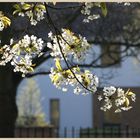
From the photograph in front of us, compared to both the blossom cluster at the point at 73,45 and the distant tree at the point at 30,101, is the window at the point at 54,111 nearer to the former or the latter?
the distant tree at the point at 30,101

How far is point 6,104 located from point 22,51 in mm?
7739

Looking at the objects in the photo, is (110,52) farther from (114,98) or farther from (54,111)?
(54,111)

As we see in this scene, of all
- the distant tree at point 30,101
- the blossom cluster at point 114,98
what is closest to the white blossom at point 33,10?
the blossom cluster at point 114,98

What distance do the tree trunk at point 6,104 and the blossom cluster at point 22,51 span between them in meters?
7.43

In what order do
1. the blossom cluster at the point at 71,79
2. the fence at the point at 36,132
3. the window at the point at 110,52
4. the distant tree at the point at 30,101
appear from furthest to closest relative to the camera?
the distant tree at the point at 30,101 → the fence at the point at 36,132 → the window at the point at 110,52 → the blossom cluster at the point at 71,79

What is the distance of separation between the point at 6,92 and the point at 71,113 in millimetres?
17631

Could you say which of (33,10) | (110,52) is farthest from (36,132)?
(33,10)

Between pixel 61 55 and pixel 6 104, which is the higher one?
pixel 6 104

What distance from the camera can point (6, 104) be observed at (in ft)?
39.8

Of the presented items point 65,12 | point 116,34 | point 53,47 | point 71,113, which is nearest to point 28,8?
point 53,47

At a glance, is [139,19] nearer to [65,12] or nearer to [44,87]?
[65,12]

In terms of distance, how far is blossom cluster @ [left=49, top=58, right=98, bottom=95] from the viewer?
432cm

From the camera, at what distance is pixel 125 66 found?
29719mm

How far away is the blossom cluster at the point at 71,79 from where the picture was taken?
4.32 meters
